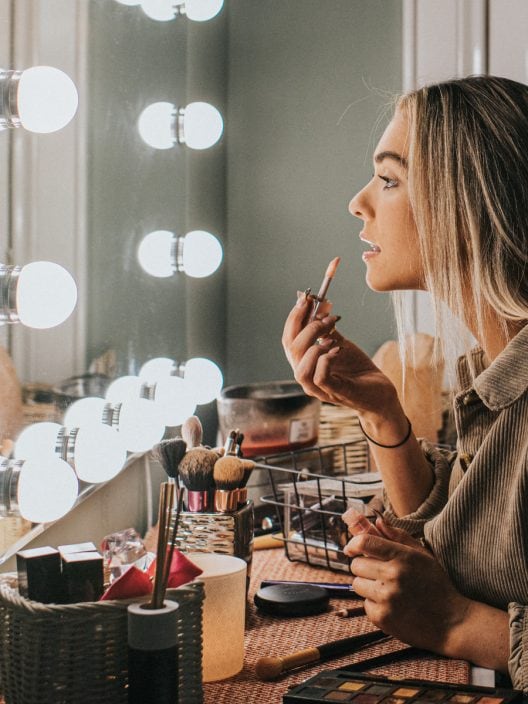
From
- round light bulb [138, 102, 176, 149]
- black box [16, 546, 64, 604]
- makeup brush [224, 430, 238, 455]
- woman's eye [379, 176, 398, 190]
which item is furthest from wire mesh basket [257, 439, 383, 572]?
round light bulb [138, 102, 176, 149]

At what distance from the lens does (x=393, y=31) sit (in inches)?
75.7

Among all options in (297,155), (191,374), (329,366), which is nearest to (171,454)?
(329,366)

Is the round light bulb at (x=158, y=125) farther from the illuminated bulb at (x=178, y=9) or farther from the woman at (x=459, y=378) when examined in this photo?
the woman at (x=459, y=378)

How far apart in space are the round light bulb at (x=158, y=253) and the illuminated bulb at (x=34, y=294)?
523 mm

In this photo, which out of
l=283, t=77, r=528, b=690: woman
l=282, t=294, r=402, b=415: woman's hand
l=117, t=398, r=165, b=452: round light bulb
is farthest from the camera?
l=117, t=398, r=165, b=452: round light bulb

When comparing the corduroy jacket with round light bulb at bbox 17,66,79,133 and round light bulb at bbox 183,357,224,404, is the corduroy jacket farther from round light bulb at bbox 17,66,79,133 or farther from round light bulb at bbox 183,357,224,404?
round light bulb at bbox 183,357,224,404

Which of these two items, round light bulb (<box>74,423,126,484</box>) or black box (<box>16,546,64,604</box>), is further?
round light bulb (<box>74,423,126,484</box>)

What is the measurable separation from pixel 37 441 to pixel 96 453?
0.09m

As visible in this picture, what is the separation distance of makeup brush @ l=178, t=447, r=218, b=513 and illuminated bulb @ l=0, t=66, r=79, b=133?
368 mm

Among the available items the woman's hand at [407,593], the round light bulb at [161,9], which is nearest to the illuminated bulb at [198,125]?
the round light bulb at [161,9]

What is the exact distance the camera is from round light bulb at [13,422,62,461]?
0.83 meters

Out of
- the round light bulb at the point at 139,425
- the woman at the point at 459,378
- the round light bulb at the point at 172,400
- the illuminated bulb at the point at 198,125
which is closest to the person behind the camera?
the woman at the point at 459,378

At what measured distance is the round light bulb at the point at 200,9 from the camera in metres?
1.52

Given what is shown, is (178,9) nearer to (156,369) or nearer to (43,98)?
(156,369)
